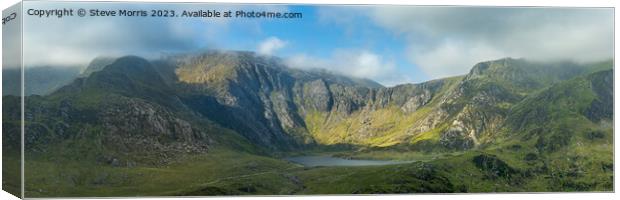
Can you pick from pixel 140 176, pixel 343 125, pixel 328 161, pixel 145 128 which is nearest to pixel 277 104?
pixel 343 125

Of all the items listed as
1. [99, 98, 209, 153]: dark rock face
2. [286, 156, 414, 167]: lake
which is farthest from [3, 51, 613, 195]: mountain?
[286, 156, 414, 167]: lake

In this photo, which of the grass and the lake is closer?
the grass

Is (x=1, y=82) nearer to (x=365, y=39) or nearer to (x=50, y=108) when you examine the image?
(x=50, y=108)

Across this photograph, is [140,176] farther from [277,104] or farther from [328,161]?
[277,104]

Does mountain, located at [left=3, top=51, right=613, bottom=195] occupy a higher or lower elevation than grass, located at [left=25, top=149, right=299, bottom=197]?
higher

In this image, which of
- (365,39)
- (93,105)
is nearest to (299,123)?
(365,39)

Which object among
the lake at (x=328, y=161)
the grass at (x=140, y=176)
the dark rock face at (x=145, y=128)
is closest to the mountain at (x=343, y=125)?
the dark rock face at (x=145, y=128)

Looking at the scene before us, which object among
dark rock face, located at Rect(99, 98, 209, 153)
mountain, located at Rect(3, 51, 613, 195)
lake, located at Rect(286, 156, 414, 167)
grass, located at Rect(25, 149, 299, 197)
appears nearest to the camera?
grass, located at Rect(25, 149, 299, 197)

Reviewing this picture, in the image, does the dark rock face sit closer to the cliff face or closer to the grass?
the cliff face

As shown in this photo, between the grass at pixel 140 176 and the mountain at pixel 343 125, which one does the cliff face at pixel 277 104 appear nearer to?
the mountain at pixel 343 125
